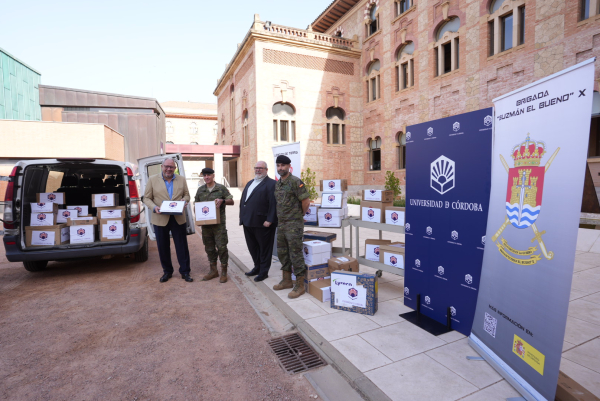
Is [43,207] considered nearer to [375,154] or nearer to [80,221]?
[80,221]

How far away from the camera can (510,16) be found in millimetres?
15633

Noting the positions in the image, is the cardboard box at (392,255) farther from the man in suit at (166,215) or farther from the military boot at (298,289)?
the man in suit at (166,215)

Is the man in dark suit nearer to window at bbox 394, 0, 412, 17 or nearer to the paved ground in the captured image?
the paved ground

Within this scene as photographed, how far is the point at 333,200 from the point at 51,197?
5598 millimetres

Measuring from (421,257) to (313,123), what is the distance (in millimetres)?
22419

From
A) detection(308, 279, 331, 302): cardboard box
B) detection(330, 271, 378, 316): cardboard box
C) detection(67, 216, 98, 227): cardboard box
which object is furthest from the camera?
detection(67, 216, 98, 227): cardboard box

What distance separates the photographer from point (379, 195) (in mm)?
5062

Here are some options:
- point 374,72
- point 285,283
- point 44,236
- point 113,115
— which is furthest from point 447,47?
point 113,115

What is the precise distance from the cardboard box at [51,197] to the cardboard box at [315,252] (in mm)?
5157

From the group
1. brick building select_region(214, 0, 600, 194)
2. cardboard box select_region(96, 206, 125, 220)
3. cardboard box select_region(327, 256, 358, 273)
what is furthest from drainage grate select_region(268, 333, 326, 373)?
brick building select_region(214, 0, 600, 194)

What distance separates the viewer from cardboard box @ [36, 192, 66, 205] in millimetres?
6120

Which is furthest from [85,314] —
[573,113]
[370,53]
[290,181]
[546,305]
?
[370,53]

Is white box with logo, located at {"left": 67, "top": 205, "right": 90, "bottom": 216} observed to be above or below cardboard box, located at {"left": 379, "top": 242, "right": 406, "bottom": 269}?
above

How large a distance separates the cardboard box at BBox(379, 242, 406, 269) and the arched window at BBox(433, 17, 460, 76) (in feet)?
57.1
